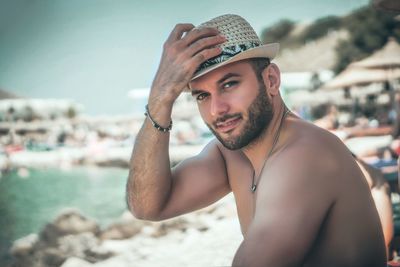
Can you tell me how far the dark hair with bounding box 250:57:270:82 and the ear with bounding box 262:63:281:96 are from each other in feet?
0.06

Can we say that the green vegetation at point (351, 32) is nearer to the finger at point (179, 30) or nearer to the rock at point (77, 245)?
the rock at point (77, 245)

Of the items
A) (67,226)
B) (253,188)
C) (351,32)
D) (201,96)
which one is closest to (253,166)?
(253,188)

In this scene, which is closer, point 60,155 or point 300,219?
point 300,219

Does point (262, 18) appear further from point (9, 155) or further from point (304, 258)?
point (304, 258)

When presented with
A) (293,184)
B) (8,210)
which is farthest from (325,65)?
(293,184)

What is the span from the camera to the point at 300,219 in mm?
1365

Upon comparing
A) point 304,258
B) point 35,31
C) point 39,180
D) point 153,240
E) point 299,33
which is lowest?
point 39,180

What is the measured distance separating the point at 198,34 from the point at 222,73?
0.16 metres

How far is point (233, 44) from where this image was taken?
165 centimetres

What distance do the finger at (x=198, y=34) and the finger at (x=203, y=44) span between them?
24mm

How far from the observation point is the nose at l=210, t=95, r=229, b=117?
166 cm

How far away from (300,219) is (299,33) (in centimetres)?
5883

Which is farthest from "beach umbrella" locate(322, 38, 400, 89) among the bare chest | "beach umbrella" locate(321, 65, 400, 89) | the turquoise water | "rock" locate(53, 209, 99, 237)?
the bare chest

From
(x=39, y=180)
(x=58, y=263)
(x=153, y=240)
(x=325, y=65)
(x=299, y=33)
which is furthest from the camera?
(x=299, y=33)
